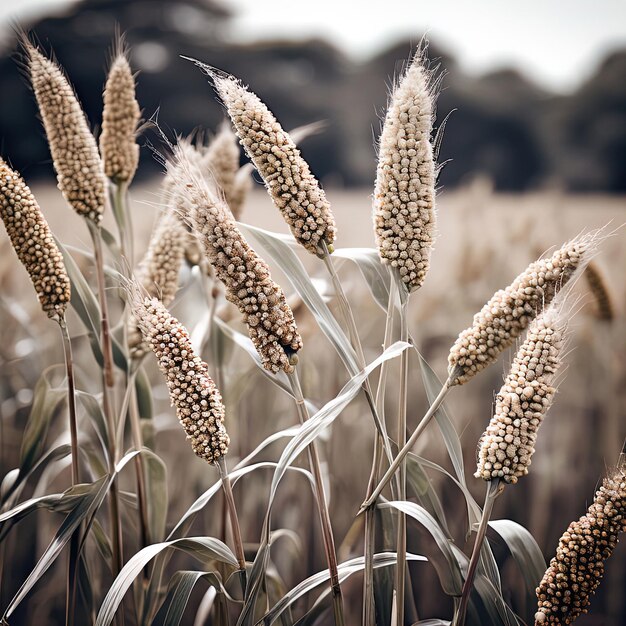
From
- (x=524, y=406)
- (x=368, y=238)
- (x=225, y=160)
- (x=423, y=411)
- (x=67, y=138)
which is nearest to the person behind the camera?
(x=524, y=406)

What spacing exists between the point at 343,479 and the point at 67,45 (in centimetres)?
154

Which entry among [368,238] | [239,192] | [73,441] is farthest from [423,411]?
[73,441]

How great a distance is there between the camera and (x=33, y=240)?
510mm

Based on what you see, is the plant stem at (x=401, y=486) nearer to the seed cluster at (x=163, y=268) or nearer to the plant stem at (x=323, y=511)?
the plant stem at (x=323, y=511)

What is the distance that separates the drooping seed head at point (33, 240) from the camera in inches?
19.7

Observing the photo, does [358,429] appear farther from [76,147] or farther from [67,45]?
[67,45]

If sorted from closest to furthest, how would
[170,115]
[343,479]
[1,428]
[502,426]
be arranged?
[502,426] < [1,428] < [343,479] < [170,115]

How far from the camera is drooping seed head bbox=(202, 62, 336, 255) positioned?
Answer: 1.46ft

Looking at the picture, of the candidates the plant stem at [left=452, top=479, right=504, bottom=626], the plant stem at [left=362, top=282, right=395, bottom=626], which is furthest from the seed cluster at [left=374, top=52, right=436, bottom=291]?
the plant stem at [left=452, top=479, right=504, bottom=626]

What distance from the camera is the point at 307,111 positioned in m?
2.13

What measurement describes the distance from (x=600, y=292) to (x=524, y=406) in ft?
1.45

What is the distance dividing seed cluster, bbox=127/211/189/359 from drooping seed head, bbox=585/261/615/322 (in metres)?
0.49

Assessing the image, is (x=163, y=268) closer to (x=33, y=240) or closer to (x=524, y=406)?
(x=33, y=240)

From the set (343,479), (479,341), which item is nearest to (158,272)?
(479,341)
